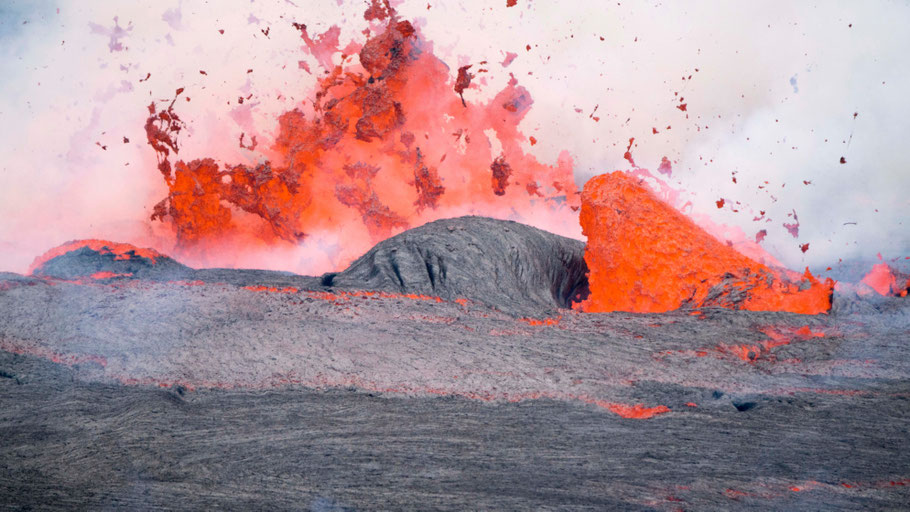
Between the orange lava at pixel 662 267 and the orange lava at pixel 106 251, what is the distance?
270 inches

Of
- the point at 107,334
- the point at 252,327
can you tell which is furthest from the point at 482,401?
the point at 107,334

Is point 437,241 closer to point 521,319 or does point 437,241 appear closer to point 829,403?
point 521,319

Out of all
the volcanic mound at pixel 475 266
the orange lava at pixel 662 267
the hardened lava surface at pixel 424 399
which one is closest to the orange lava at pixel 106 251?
the hardened lava surface at pixel 424 399

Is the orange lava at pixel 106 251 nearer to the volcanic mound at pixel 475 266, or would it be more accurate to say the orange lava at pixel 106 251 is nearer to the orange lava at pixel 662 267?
the volcanic mound at pixel 475 266

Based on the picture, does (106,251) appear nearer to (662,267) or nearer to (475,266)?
(475,266)

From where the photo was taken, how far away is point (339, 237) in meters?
14.6

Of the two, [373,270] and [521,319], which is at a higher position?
[373,270]

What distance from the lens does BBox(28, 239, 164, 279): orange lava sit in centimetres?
973

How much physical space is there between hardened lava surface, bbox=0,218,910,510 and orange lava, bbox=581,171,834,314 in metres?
0.91

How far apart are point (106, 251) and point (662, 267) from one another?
27.0ft

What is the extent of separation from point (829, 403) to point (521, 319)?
3.34 metres

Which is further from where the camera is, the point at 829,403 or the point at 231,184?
the point at 231,184

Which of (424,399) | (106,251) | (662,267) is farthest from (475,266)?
(106,251)

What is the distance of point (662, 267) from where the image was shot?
32.6 ft
